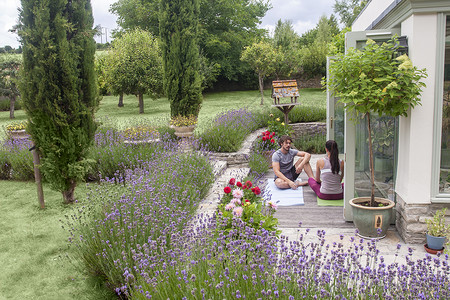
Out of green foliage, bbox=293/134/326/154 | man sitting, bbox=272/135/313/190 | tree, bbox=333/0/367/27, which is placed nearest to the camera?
man sitting, bbox=272/135/313/190

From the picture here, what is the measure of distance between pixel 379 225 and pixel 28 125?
512cm

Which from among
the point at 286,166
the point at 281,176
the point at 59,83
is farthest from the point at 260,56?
the point at 59,83

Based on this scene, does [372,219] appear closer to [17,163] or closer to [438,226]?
[438,226]

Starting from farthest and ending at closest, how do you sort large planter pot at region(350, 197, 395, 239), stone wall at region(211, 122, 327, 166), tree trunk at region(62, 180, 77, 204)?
1. stone wall at region(211, 122, 327, 166)
2. tree trunk at region(62, 180, 77, 204)
3. large planter pot at region(350, 197, 395, 239)

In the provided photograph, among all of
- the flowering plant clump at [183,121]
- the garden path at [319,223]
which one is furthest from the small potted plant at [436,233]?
the flowering plant clump at [183,121]

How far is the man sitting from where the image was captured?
24.6ft

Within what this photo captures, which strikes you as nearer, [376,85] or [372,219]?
[376,85]

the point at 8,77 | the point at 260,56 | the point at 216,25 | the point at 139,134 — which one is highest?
the point at 216,25

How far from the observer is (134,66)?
923 inches

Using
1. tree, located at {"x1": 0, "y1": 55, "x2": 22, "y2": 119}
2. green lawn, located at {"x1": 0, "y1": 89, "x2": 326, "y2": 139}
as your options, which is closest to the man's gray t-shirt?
green lawn, located at {"x1": 0, "y1": 89, "x2": 326, "y2": 139}

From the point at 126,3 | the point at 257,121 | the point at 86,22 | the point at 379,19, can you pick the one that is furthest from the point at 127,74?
the point at 379,19

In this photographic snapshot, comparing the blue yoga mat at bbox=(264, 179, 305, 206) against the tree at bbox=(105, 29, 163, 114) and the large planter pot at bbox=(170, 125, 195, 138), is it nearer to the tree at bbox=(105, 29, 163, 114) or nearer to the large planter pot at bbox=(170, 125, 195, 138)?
the large planter pot at bbox=(170, 125, 195, 138)

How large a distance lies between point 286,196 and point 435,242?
298cm

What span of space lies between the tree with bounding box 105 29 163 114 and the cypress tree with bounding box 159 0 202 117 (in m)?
13.7
